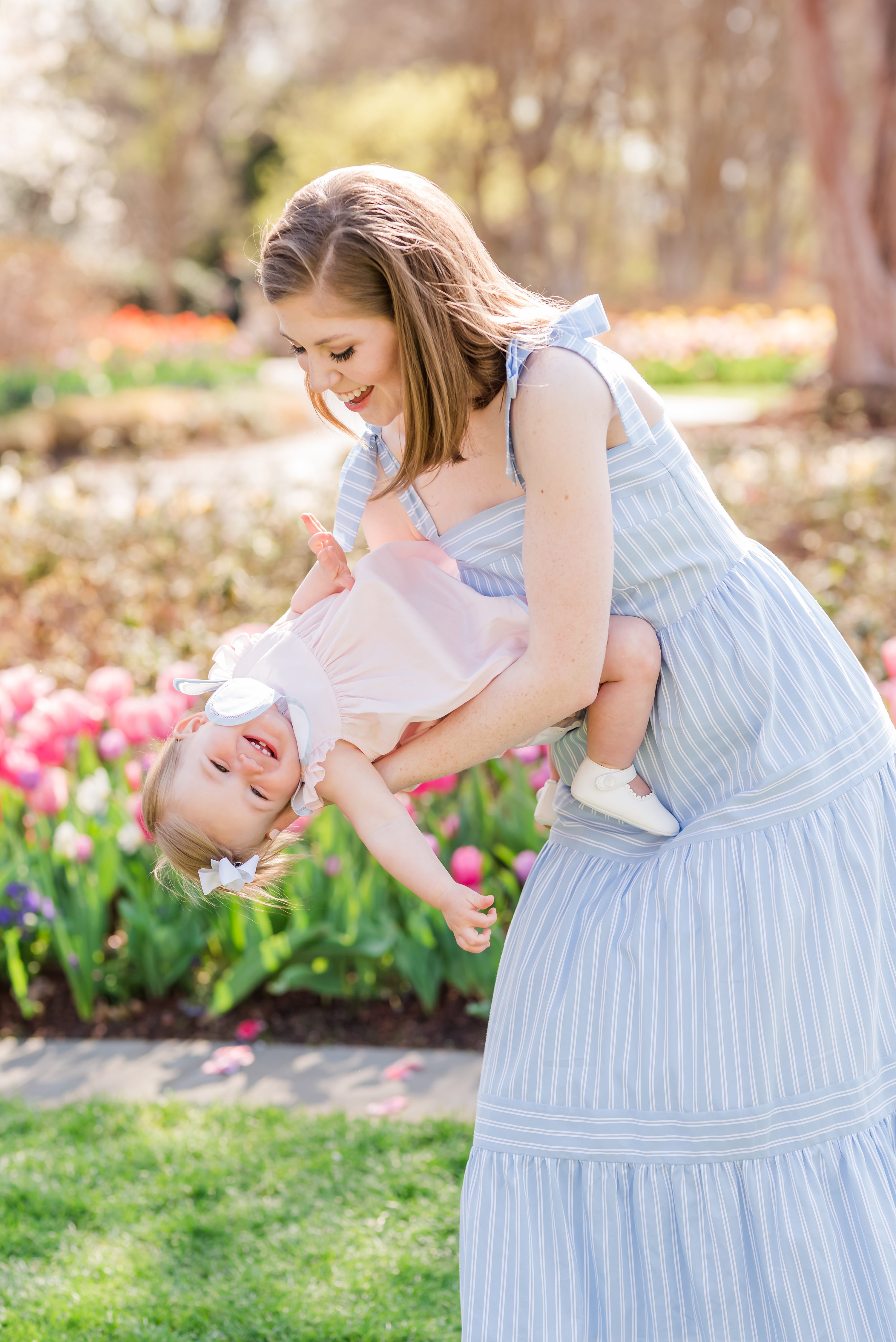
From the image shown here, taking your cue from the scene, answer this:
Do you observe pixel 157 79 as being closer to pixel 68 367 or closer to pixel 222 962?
pixel 68 367

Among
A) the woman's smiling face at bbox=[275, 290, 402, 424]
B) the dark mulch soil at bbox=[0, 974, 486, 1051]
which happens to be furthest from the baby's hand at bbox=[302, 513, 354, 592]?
the dark mulch soil at bbox=[0, 974, 486, 1051]

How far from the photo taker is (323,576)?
5.76ft

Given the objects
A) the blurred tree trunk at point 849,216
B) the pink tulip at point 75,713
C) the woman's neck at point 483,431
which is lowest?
the pink tulip at point 75,713

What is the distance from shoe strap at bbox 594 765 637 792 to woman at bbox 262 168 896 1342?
59 millimetres

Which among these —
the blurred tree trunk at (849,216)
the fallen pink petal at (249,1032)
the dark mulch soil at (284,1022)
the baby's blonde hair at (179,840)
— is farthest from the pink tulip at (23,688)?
the blurred tree trunk at (849,216)

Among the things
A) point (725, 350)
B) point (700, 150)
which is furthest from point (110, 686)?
point (700, 150)

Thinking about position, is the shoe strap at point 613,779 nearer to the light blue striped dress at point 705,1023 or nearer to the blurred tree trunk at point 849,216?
the light blue striped dress at point 705,1023

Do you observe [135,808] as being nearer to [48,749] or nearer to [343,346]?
[48,749]

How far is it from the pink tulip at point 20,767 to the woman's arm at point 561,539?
2.00m

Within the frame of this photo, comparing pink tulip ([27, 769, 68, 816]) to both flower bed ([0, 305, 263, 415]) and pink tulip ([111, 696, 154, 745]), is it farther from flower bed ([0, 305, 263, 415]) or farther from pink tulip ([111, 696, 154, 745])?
flower bed ([0, 305, 263, 415])

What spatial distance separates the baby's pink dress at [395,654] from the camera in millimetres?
1506

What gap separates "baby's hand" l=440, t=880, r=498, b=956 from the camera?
147 centimetres

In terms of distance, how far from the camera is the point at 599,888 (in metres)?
1.60

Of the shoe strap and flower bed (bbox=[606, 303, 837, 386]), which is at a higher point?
flower bed (bbox=[606, 303, 837, 386])
